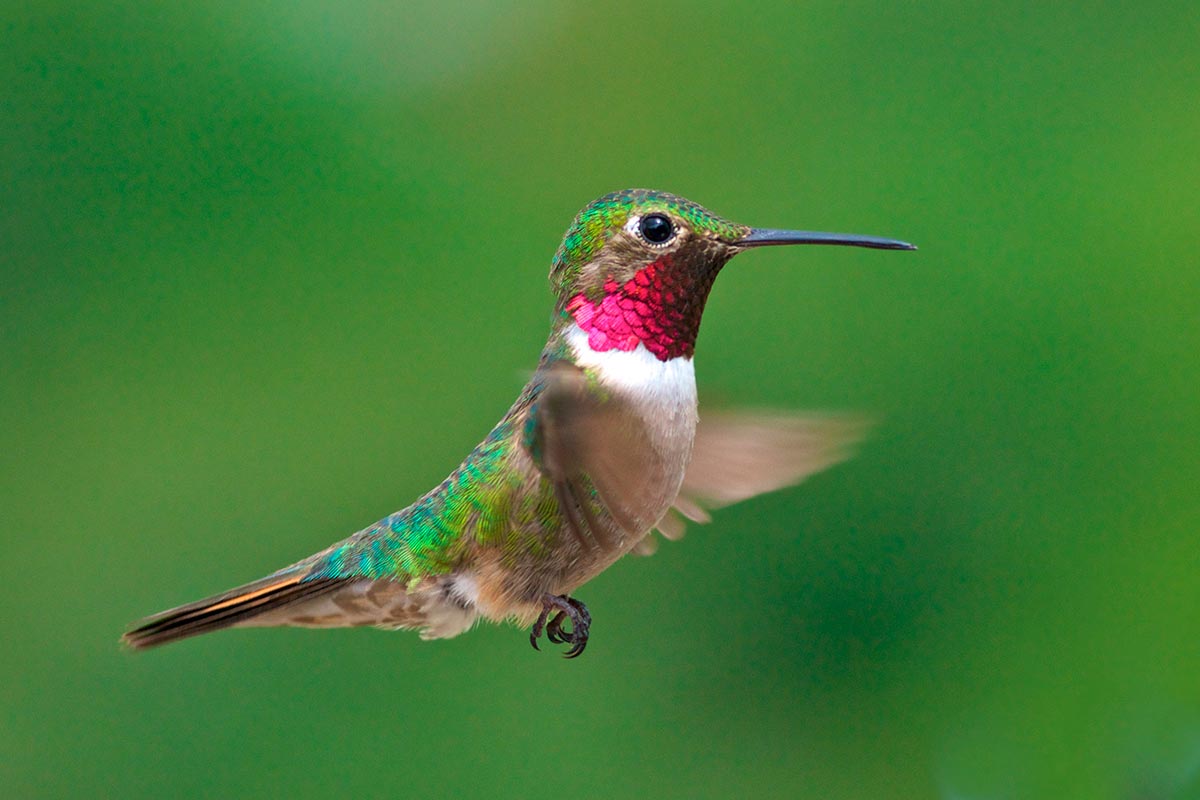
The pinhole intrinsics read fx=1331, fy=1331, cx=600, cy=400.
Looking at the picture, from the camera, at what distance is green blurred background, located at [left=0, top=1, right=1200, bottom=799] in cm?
229

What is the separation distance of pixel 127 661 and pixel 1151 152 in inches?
82.5

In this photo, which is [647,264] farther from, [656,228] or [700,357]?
[700,357]

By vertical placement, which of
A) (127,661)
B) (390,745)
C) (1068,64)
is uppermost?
(1068,64)

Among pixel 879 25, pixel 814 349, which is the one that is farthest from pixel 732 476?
pixel 879 25

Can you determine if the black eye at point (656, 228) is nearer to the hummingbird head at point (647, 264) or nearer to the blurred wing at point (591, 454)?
the hummingbird head at point (647, 264)

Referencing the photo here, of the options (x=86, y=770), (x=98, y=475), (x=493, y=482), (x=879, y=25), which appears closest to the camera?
(x=493, y=482)

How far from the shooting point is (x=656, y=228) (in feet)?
2.93

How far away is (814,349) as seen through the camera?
7.89 feet

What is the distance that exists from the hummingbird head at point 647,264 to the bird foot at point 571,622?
193mm

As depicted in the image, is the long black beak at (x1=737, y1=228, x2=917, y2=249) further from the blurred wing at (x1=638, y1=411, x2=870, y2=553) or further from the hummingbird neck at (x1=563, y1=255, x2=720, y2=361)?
the blurred wing at (x1=638, y1=411, x2=870, y2=553)

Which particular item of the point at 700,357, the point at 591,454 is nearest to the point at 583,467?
the point at 591,454

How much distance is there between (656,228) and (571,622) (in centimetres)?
30

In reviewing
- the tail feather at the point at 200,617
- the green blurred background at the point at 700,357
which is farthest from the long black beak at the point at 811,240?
the green blurred background at the point at 700,357

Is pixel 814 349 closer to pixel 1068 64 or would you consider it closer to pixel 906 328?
pixel 906 328
